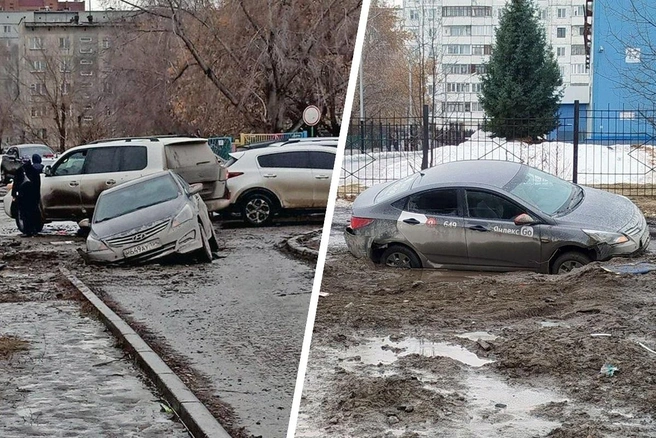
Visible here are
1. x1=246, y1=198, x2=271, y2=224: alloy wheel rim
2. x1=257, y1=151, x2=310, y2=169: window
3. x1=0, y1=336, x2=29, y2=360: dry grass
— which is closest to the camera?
x1=257, y1=151, x2=310, y2=169: window

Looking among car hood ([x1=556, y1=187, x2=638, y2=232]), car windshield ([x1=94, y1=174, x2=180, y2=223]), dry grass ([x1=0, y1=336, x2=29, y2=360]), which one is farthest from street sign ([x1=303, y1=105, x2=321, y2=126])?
car windshield ([x1=94, y1=174, x2=180, y2=223])

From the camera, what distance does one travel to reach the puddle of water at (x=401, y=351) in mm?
1490

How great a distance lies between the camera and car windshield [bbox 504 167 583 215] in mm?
1500

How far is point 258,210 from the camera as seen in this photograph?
7.63m

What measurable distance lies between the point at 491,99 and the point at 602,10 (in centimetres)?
20

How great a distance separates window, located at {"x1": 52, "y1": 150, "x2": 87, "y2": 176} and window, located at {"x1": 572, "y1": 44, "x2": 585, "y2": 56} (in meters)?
5.90

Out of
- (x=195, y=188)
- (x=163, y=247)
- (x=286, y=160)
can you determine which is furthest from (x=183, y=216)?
(x=286, y=160)

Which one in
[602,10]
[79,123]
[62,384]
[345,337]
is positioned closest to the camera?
[602,10]

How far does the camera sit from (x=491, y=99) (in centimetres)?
149

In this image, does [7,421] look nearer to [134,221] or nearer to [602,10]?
[602,10]

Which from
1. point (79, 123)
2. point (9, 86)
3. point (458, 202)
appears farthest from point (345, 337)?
point (79, 123)

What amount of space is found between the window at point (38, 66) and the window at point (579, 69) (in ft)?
14.0

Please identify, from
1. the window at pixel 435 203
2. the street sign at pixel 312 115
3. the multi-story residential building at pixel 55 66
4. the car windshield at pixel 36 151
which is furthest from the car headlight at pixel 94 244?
the window at pixel 435 203

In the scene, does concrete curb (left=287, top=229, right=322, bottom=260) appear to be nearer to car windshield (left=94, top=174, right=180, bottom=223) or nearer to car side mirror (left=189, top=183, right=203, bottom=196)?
car side mirror (left=189, top=183, right=203, bottom=196)
